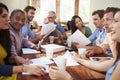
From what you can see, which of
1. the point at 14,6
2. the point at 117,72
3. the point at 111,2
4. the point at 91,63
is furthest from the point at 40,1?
the point at 117,72

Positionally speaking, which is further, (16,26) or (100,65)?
(16,26)

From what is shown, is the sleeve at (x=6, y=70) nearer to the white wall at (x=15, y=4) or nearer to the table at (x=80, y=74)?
the table at (x=80, y=74)

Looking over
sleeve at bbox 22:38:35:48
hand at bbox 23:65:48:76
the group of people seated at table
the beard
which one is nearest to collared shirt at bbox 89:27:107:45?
the group of people seated at table

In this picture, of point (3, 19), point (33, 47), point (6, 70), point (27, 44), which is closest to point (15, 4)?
point (27, 44)

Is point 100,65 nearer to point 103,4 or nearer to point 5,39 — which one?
point 5,39

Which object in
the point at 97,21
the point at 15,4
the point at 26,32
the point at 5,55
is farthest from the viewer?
the point at 15,4

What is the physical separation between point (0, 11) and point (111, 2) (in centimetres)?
291

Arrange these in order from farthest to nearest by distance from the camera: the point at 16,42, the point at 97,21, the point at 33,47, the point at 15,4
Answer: the point at 15,4 < the point at 97,21 < the point at 33,47 < the point at 16,42

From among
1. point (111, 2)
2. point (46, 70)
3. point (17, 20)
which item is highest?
point (111, 2)

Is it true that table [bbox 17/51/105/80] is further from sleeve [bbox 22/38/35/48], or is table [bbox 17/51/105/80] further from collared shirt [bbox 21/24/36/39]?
collared shirt [bbox 21/24/36/39]

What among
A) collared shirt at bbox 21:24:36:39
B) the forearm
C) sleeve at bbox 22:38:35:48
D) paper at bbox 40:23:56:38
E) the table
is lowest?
the table

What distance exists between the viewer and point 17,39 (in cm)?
226

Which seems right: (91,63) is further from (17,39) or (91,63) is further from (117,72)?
(17,39)

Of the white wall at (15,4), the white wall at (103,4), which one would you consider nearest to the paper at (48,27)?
the white wall at (103,4)
